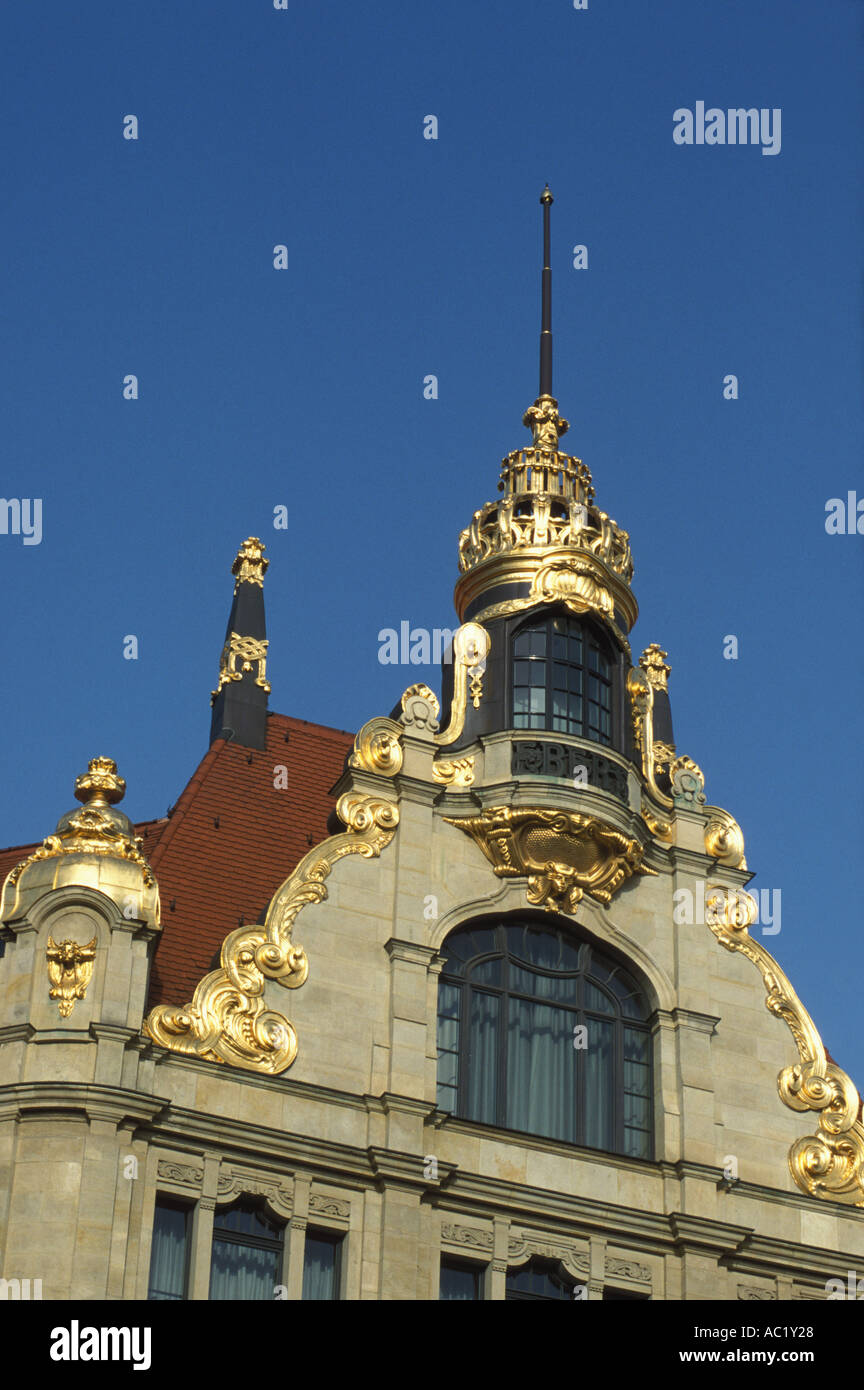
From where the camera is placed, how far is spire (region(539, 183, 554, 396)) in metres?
48.7

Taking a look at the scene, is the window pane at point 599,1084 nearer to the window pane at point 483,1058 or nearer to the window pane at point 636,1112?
the window pane at point 636,1112

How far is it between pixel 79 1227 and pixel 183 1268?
6.66 feet

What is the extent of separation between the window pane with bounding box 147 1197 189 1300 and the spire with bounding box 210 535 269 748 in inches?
442

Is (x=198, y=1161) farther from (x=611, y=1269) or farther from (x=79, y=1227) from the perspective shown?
(x=611, y=1269)

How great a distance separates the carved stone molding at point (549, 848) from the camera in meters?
42.0

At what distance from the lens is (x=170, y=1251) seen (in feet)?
121

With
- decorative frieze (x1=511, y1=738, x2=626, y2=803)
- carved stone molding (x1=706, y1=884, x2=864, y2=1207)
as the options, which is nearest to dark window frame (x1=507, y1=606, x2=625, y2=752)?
decorative frieze (x1=511, y1=738, x2=626, y2=803)

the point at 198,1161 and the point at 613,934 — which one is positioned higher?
the point at 613,934

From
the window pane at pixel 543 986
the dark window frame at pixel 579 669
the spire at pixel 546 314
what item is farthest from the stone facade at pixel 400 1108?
the spire at pixel 546 314

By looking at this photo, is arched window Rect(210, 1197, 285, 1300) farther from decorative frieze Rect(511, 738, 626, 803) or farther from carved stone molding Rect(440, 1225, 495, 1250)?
decorative frieze Rect(511, 738, 626, 803)
